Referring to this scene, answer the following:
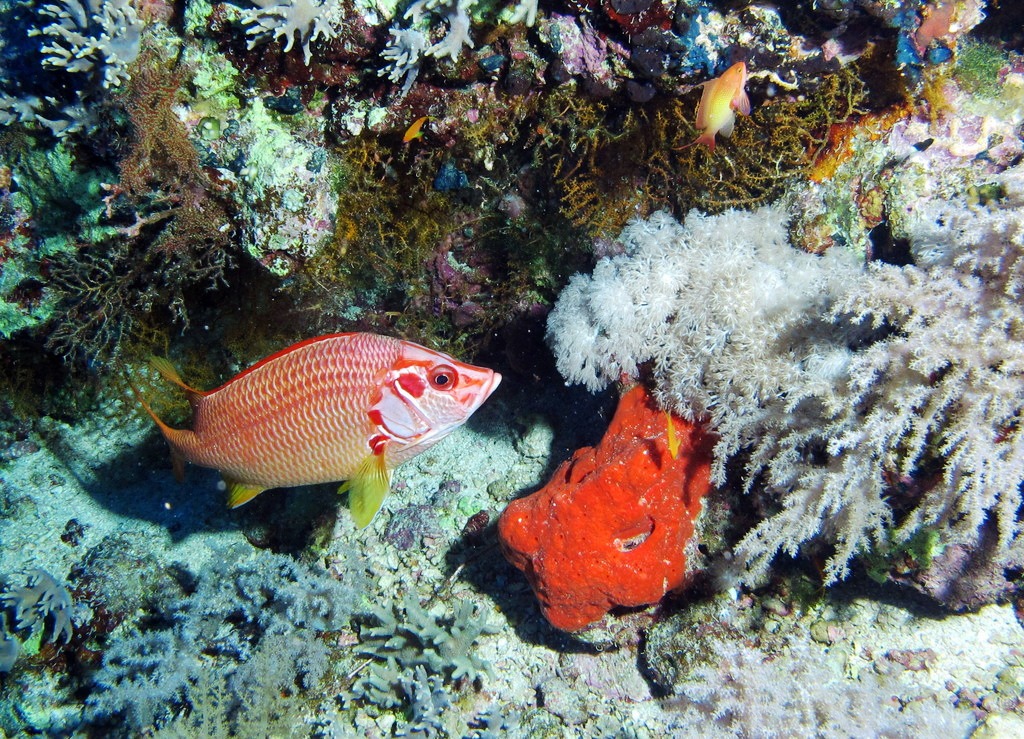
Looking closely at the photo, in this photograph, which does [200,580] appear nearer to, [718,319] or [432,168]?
[432,168]

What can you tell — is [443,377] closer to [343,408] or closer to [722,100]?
[343,408]

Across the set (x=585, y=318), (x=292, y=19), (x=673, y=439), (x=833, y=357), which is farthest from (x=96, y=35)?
(x=833, y=357)

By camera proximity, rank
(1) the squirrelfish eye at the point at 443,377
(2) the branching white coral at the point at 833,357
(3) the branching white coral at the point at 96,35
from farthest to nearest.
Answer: (3) the branching white coral at the point at 96,35
(1) the squirrelfish eye at the point at 443,377
(2) the branching white coral at the point at 833,357

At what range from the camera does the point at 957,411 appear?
8.82 feet

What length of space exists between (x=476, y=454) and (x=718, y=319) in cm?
255

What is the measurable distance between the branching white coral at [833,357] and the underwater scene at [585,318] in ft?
0.06

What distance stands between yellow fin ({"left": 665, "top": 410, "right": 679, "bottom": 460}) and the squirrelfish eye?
1.36 meters

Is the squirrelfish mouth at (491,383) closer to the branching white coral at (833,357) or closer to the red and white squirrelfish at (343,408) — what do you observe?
the red and white squirrelfish at (343,408)

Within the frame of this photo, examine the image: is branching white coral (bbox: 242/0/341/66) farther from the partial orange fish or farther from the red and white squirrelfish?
the red and white squirrelfish

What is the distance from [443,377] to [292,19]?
2277 mm

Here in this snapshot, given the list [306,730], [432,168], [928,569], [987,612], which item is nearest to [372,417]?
[432,168]

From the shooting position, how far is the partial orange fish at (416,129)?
3.49 meters

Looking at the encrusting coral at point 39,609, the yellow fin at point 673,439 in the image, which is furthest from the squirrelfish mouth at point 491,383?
the encrusting coral at point 39,609

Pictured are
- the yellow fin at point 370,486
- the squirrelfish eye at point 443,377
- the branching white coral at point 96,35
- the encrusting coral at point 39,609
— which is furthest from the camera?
the encrusting coral at point 39,609
